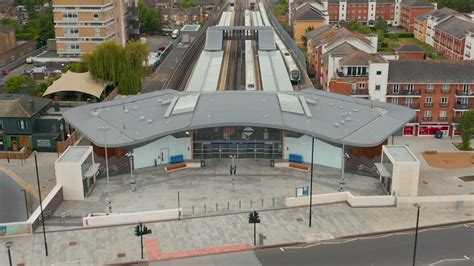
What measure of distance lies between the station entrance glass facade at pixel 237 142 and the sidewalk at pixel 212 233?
37.5 feet

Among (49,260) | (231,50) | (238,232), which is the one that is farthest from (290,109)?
(231,50)

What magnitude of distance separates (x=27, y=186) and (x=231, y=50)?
220 feet

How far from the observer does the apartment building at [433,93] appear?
67.2 m

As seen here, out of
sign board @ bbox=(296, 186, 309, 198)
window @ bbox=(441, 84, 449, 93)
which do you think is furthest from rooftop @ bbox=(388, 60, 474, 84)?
sign board @ bbox=(296, 186, 309, 198)

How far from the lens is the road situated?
1497 inches

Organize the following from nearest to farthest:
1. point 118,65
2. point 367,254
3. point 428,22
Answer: point 367,254, point 118,65, point 428,22

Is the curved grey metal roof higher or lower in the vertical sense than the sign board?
higher

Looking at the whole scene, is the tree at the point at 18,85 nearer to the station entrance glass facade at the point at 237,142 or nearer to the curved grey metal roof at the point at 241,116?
the curved grey metal roof at the point at 241,116

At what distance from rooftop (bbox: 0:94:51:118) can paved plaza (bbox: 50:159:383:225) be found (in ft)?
60.6

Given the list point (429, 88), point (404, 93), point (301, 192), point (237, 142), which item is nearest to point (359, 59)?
point (404, 93)

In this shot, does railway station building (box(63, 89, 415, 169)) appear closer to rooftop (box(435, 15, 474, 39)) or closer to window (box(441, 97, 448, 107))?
window (box(441, 97, 448, 107))

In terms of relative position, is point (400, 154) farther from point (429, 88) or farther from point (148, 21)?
point (148, 21)

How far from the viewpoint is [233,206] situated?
153 ft

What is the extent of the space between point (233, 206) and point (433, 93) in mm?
34122
